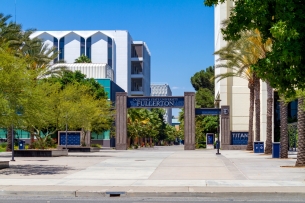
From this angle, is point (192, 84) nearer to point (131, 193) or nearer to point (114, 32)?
point (114, 32)

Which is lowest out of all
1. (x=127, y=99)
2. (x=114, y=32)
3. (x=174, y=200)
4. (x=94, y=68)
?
(x=174, y=200)

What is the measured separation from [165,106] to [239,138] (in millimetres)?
9835

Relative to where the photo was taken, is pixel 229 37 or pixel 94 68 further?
pixel 94 68

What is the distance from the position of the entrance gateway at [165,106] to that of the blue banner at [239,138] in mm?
3750

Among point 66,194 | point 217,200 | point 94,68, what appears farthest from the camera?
point 94,68

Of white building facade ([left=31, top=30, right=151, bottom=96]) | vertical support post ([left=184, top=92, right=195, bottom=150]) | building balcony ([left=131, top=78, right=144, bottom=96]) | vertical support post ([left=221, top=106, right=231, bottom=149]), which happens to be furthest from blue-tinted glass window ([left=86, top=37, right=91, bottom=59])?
vertical support post ([left=184, top=92, right=195, bottom=150])

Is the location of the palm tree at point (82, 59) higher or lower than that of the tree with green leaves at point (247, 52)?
higher

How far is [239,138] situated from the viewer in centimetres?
6775

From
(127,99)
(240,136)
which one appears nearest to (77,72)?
(127,99)

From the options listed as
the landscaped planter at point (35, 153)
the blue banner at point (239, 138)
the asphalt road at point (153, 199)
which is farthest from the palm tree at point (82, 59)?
the asphalt road at point (153, 199)

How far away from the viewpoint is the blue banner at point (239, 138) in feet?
221

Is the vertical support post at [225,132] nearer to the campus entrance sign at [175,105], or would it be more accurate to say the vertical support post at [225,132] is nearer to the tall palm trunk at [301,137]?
the campus entrance sign at [175,105]

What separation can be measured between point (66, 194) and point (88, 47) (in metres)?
106

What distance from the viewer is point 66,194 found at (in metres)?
17.4
